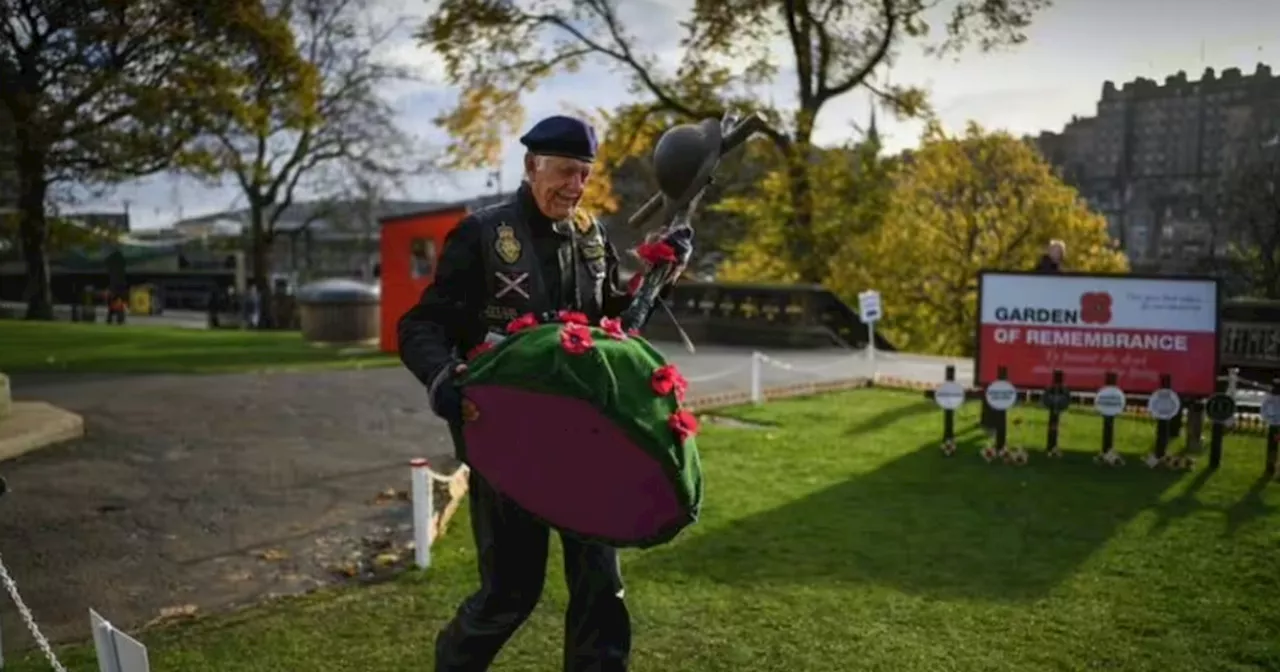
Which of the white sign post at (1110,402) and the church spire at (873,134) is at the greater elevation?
the church spire at (873,134)

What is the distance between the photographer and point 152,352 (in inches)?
742

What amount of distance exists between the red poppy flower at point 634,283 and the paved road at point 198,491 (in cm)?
324

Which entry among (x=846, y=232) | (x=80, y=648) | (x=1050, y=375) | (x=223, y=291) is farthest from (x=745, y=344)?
(x=223, y=291)

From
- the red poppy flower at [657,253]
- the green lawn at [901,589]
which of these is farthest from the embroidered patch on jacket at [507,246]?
the green lawn at [901,589]

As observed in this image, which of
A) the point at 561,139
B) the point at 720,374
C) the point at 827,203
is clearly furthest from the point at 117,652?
the point at 827,203

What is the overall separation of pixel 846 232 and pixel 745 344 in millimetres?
4310

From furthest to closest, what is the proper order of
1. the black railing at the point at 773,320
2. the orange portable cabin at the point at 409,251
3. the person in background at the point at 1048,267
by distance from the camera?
the black railing at the point at 773,320
the orange portable cabin at the point at 409,251
the person in background at the point at 1048,267

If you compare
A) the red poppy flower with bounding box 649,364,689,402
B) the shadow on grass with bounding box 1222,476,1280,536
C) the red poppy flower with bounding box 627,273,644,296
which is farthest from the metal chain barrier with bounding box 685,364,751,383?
the red poppy flower with bounding box 649,364,689,402

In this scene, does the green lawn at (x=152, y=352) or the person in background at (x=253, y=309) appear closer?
the green lawn at (x=152, y=352)

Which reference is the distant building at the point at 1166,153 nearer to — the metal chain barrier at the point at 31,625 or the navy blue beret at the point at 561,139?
the navy blue beret at the point at 561,139

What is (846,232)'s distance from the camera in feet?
81.3

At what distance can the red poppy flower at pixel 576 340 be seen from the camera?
282 centimetres

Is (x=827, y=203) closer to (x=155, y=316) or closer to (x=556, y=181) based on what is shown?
(x=556, y=181)

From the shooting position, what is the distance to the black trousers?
10.8 ft
